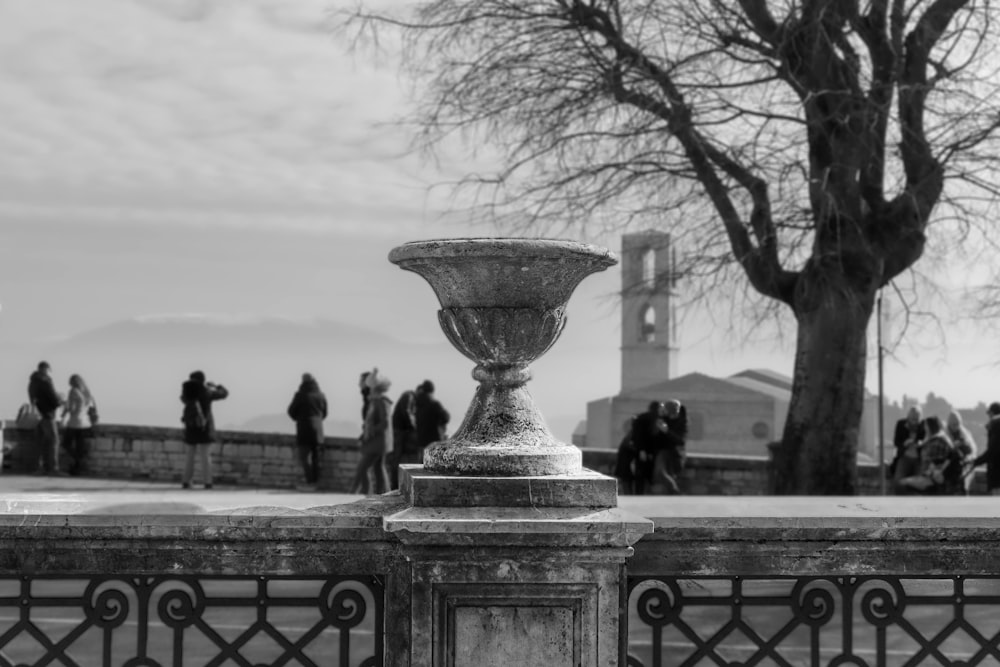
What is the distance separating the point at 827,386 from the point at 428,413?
4.92 meters

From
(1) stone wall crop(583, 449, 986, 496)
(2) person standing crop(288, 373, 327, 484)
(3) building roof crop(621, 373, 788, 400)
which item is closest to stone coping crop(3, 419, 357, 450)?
(2) person standing crop(288, 373, 327, 484)

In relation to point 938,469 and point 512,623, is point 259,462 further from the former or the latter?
point 512,623

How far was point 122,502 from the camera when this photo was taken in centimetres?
400

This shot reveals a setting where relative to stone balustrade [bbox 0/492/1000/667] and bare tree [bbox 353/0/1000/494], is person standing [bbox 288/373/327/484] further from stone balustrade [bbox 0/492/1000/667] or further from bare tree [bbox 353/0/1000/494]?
stone balustrade [bbox 0/492/1000/667]

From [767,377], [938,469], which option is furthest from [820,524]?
[767,377]

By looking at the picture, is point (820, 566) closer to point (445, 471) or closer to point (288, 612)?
point (445, 471)

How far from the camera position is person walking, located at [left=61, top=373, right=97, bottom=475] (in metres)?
19.2

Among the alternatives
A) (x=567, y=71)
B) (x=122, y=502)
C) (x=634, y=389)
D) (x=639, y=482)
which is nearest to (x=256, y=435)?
(x=639, y=482)

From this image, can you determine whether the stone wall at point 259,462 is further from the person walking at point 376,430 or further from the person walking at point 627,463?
the person walking at point 376,430

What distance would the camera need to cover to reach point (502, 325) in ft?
12.4

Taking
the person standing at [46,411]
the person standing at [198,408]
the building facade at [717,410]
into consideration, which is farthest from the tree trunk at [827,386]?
the building facade at [717,410]

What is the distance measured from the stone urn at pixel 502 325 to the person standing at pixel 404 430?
38.8 feet

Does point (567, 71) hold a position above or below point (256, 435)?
above

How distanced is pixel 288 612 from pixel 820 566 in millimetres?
5643
